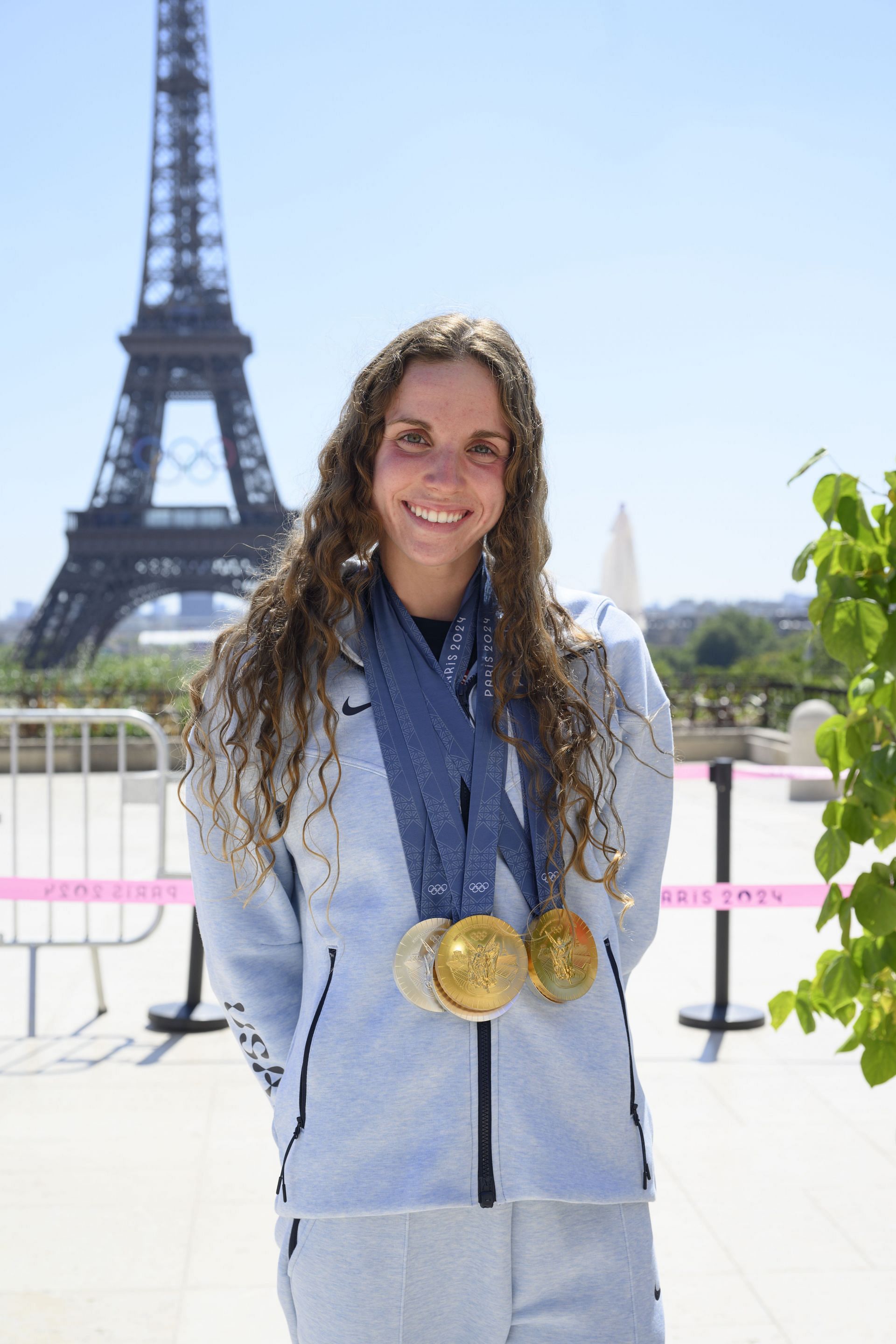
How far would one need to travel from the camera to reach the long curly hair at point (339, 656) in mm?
1479

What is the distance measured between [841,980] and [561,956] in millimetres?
316

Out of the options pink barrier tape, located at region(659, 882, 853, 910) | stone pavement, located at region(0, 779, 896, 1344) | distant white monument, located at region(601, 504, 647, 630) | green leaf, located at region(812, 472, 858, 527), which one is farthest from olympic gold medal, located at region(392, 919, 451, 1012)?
distant white monument, located at region(601, 504, 647, 630)

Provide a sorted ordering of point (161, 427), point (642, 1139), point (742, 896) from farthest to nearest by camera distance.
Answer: point (161, 427)
point (742, 896)
point (642, 1139)

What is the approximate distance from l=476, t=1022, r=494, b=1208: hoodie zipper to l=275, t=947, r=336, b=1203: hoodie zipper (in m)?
0.19

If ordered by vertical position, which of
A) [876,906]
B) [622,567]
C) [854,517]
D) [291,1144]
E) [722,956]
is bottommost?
[722,956]

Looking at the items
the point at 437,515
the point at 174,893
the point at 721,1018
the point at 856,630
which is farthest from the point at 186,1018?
the point at 856,630

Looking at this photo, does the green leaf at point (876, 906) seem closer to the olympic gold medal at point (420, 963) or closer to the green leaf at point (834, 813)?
the green leaf at point (834, 813)

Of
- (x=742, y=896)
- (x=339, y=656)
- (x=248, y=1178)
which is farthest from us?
(x=742, y=896)

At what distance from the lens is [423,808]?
4.68 feet

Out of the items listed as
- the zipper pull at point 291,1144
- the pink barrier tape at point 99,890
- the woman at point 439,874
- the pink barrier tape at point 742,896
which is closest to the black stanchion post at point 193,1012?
the pink barrier tape at point 99,890

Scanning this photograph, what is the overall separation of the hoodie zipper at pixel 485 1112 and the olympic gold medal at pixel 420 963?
0.20ft

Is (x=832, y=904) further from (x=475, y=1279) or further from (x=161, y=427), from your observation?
(x=161, y=427)

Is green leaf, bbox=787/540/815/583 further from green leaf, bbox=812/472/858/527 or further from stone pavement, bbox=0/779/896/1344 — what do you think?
stone pavement, bbox=0/779/896/1344

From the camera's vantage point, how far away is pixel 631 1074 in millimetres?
1446
